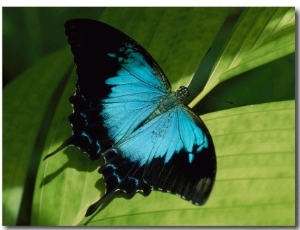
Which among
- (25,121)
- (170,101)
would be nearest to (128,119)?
(170,101)

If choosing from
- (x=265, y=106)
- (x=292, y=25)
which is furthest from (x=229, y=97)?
(x=292, y=25)

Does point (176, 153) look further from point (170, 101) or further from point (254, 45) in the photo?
point (254, 45)

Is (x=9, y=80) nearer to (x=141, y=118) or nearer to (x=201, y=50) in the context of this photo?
(x=141, y=118)

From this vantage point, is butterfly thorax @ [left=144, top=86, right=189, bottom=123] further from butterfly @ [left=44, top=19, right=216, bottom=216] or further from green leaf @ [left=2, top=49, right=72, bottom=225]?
green leaf @ [left=2, top=49, right=72, bottom=225]

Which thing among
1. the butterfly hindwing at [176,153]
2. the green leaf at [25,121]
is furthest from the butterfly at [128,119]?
the green leaf at [25,121]

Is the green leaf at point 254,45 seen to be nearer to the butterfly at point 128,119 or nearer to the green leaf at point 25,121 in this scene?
the butterfly at point 128,119

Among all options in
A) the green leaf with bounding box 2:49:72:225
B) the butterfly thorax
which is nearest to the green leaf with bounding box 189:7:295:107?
the butterfly thorax
